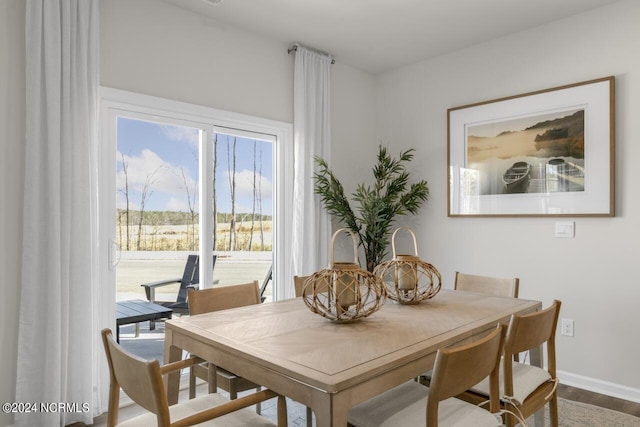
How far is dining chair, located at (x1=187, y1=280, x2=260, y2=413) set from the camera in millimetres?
2062

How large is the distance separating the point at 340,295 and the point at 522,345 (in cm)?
72

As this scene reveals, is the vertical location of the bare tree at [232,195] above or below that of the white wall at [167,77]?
below

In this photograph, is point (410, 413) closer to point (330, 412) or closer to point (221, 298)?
point (330, 412)

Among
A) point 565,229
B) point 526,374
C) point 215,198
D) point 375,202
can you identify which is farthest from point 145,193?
point 565,229

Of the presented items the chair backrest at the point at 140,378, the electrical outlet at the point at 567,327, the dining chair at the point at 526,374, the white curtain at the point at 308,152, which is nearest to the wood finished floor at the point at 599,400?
the electrical outlet at the point at 567,327

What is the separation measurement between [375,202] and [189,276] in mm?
1621

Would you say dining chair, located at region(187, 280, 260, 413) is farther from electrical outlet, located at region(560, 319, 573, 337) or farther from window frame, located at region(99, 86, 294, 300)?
electrical outlet, located at region(560, 319, 573, 337)

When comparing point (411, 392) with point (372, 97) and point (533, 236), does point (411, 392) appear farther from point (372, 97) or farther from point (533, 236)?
point (372, 97)

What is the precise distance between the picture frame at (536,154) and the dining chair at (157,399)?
2.67 metres

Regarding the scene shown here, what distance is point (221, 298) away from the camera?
2.30m

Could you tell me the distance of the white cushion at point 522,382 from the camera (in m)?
1.80

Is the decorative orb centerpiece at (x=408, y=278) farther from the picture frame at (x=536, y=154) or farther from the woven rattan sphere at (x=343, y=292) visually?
the picture frame at (x=536, y=154)

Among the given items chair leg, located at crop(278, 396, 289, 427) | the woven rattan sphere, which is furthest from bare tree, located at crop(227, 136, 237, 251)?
→ chair leg, located at crop(278, 396, 289, 427)

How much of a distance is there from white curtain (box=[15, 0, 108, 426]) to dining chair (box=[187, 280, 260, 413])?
30.0 inches
